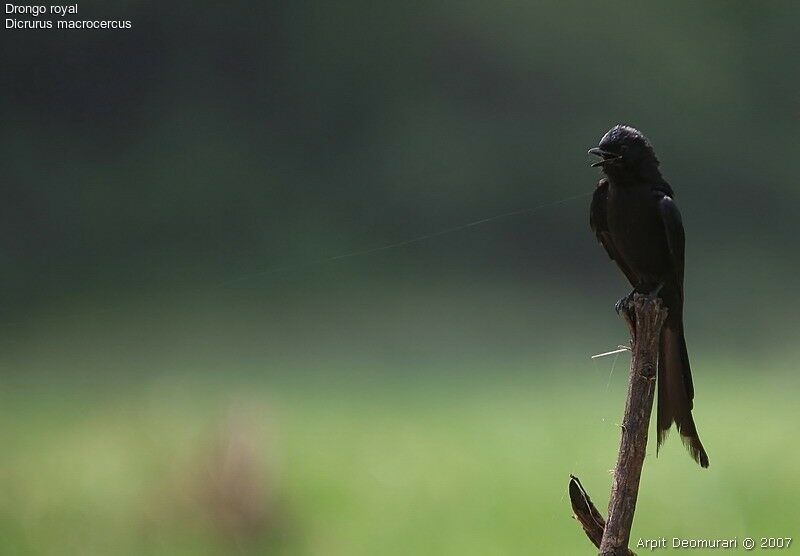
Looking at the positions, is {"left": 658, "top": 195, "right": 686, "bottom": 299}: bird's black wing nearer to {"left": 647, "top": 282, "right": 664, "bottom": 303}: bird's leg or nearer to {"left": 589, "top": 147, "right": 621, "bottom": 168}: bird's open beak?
{"left": 647, "top": 282, "right": 664, "bottom": 303}: bird's leg

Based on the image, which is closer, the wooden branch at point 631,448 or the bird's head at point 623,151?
the wooden branch at point 631,448

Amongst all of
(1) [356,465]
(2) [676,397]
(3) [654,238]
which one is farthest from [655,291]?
(1) [356,465]

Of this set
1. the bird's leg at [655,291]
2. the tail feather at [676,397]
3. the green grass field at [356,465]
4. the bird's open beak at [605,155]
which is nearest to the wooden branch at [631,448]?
the bird's leg at [655,291]

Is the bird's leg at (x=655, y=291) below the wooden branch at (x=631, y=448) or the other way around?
the other way around

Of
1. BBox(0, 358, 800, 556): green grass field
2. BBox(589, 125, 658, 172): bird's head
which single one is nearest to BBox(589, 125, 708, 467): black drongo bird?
BBox(589, 125, 658, 172): bird's head

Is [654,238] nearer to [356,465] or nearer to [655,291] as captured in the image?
[655,291]

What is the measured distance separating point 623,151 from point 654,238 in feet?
0.67

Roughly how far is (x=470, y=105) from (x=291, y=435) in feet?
8.26

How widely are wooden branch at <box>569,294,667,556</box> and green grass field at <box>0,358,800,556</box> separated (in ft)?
4.89

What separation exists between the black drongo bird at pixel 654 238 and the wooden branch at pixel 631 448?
0.86ft

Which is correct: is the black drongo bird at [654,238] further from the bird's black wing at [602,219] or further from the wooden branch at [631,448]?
the wooden branch at [631,448]

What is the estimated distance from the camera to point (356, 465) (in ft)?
12.1

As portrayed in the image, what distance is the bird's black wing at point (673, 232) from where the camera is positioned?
6.72 feet

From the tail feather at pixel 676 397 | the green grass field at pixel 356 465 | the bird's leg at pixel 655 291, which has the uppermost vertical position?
the bird's leg at pixel 655 291
